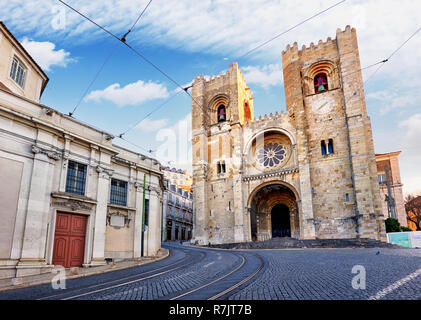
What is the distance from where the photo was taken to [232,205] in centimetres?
3272

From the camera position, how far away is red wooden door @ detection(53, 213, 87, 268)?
13367 millimetres

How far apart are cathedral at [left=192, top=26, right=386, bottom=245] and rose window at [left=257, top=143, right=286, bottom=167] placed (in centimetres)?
12

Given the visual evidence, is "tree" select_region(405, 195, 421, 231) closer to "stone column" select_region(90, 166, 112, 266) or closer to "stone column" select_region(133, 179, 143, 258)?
"stone column" select_region(133, 179, 143, 258)

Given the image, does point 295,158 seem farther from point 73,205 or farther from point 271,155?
point 73,205

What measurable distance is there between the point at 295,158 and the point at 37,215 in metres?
25.0

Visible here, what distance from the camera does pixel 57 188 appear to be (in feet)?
44.1

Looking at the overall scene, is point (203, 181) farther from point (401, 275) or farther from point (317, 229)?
point (401, 275)

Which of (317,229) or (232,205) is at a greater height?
(232,205)

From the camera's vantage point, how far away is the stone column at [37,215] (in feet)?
38.0

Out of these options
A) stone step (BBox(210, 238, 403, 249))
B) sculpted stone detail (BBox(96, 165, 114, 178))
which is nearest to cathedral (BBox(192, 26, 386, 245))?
stone step (BBox(210, 238, 403, 249))

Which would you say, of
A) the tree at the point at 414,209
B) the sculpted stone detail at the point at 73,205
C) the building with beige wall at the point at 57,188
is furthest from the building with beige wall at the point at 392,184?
the sculpted stone detail at the point at 73,205

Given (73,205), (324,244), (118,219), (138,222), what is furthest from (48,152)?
(324,244)
